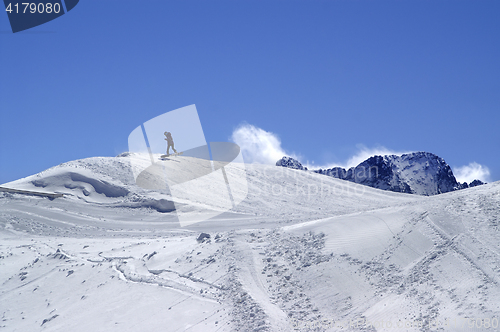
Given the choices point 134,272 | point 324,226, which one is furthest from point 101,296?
point 324,226

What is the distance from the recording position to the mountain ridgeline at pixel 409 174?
60.1 meters

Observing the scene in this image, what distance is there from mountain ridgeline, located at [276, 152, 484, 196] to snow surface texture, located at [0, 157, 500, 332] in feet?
161

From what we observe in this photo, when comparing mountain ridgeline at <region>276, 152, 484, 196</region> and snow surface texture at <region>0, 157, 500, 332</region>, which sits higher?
snow surface texture at <region>0, 157, 500, 332</region>

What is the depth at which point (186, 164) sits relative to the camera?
28.8 meters

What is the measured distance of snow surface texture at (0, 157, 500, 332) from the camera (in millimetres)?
7441

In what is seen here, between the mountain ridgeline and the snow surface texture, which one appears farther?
the mountain ridgeline

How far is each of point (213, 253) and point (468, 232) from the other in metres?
7.28

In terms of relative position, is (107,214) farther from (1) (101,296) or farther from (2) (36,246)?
(1) (101,296)

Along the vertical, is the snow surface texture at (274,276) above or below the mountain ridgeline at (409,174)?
above

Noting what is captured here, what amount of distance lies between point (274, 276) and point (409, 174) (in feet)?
198

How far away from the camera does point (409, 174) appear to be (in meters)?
63.6

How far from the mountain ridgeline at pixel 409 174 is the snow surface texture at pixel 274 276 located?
1930 inches

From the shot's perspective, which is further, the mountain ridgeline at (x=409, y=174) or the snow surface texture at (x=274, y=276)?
the mountain ridgeline at (x=409, y=174)

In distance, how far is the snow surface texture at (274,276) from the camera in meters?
7.44
